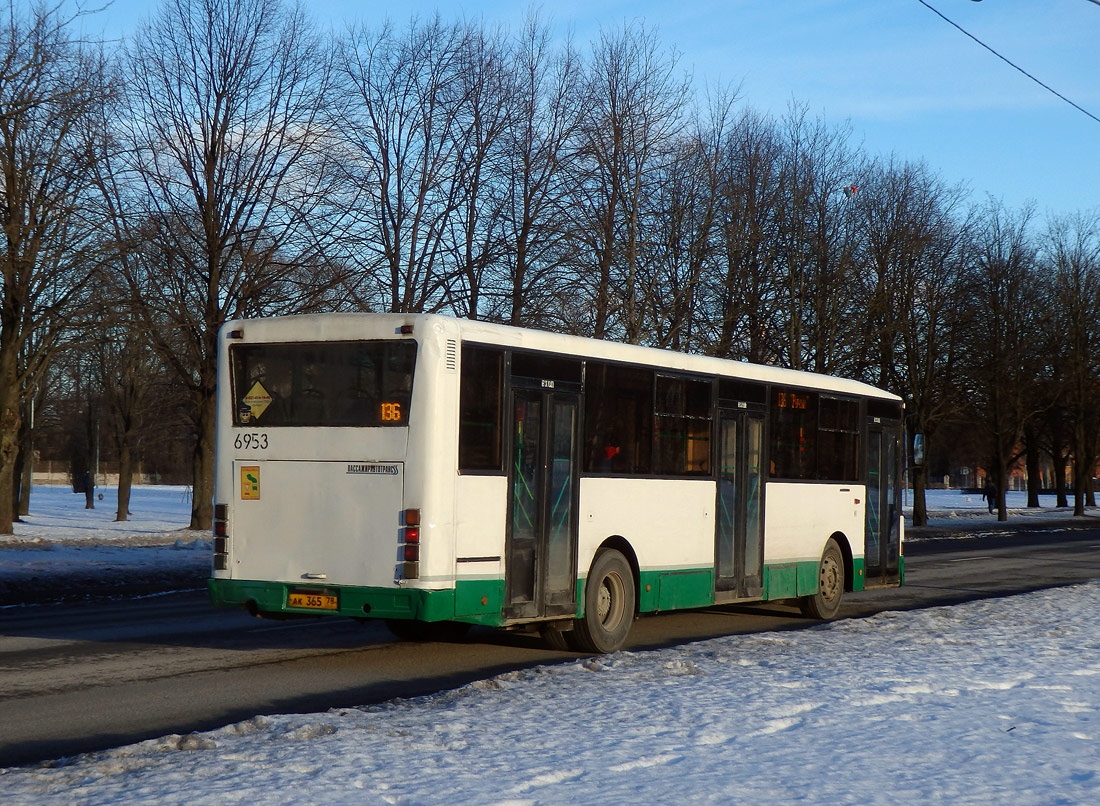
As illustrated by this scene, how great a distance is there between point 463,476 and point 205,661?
9.90 ft

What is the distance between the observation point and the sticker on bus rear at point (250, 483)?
10.8 m

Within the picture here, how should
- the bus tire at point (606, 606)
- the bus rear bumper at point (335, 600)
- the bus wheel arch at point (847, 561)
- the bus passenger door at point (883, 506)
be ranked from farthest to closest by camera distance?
the bus passenger door at point (883, 506), the bus wheel arch at point (847, 561), the bus tire at point (606, 606), the bus rear bumper at point (335, 600)

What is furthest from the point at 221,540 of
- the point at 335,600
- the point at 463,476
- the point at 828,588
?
the point at 828,588

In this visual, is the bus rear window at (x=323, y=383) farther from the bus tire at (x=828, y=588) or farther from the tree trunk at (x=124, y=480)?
the tree trunk at (x=124, y=480)

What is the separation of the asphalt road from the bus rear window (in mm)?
2174

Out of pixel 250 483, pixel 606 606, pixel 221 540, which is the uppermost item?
pixel 250 483

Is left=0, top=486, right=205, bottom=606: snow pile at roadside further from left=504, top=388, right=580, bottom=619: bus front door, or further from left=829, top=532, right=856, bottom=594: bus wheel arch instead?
left=829, top=532, right=856, bottom=594: bus wheel arch

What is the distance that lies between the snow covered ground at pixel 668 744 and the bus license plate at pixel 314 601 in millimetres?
1825

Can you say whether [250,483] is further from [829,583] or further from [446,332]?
[829,583]

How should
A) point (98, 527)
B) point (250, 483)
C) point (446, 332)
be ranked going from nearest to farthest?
point (446, 332) → point (250, 483) → point (98, 527)

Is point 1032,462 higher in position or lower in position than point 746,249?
lower

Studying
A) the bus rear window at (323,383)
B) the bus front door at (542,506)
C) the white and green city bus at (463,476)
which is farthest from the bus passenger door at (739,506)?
the bus rear window at (323,383)

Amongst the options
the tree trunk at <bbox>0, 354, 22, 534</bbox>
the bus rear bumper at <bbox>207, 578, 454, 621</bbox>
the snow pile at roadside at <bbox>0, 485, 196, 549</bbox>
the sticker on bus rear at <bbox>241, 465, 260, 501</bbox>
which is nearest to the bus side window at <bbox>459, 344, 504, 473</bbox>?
the bus rear bumper at <bbox>207, 578, 454, 621</bbox>

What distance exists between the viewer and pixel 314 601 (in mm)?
10359
